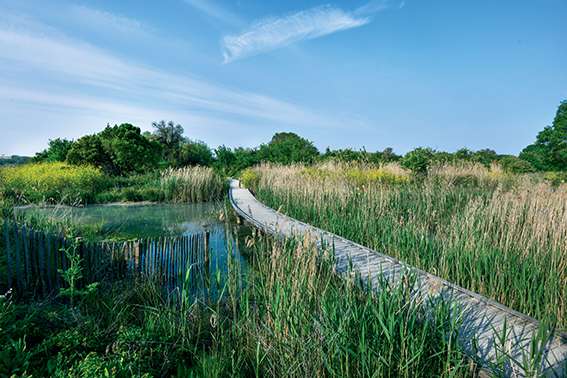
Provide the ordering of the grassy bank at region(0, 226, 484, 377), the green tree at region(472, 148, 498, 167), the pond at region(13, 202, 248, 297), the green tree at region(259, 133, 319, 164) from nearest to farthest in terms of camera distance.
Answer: the grassy bank at region(0, 226, 484, 377) → the pond at region(13, 202, 248, 297) → the green tree at region(472, 148, 498, 167) → the green tree at region(259, 133, 319, 164)

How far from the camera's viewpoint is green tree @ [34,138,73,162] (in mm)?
20422

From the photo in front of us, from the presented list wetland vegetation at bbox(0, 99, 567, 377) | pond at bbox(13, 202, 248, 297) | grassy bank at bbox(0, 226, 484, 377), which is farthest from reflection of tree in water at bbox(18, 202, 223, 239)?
grassy bank at bbox(0, 226, 484, 377)

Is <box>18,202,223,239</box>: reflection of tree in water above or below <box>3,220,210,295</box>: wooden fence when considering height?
below

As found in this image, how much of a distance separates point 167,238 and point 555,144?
26.6 m

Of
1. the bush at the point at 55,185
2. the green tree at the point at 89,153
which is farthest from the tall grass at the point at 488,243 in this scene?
the green tree at the point at 89,153

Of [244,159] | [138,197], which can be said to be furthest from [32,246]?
[244,159]

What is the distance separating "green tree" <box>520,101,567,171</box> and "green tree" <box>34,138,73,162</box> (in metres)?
31.1

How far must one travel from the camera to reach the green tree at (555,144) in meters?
21.1

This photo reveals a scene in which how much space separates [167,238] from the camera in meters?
3.80

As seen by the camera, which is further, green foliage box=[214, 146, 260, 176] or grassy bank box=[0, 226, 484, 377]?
green foliage box=[214, 146, 260, 176]

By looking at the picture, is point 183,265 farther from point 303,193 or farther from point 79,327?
point 303,193

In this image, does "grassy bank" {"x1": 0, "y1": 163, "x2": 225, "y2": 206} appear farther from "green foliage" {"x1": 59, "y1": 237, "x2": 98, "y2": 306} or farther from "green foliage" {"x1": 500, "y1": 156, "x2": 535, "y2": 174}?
"green foliage" {"x1": 500, "y1": 156, "x2": 535, "y2": 174}

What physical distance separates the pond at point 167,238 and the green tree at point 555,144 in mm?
23143

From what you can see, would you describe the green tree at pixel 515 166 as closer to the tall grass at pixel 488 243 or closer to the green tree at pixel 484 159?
the green tree at pixel 484 159
